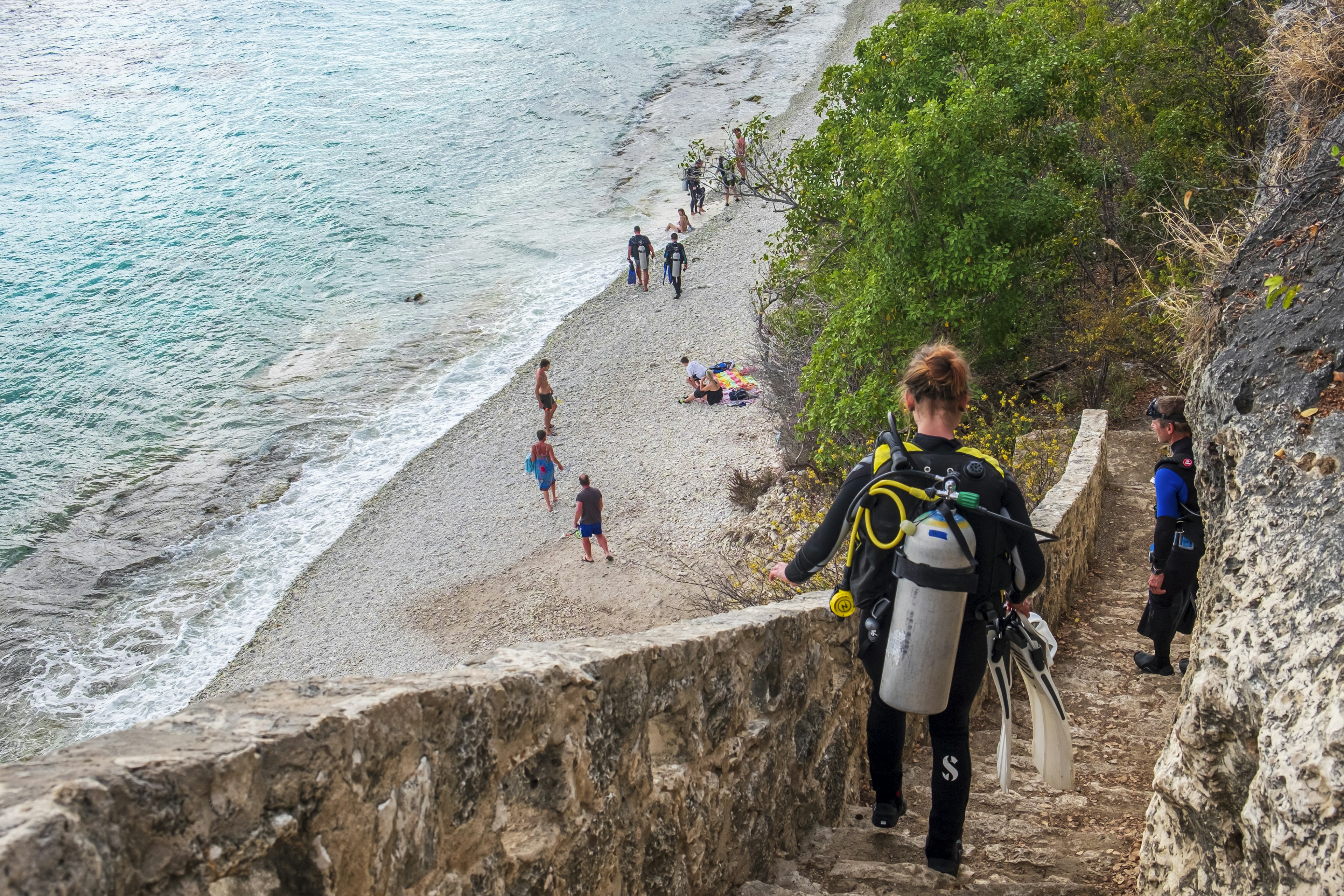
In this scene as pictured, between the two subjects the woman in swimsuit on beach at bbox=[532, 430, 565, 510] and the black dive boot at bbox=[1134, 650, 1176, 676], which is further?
the woman in swimsuit on beach at bbox=[532, 430, 565, 510]

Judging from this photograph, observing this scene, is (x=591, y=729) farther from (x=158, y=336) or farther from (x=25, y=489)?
(x=158, y=336)

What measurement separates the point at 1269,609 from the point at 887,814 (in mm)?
1825

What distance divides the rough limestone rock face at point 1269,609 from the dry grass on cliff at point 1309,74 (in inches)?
200

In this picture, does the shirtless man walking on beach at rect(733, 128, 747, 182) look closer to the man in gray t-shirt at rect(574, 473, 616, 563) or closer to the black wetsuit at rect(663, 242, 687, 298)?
the black wetsuit at rect(663, 242, 687, 298)

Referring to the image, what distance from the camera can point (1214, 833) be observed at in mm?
3055

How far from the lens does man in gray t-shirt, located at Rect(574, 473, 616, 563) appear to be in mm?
16000

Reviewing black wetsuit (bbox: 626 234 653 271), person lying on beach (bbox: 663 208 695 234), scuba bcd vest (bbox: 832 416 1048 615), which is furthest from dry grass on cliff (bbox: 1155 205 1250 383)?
person lying on beach (bbox: 663 208 695 234)

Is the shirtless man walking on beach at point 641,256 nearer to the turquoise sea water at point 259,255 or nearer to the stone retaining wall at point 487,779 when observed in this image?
the turquoise sea water at point 259,255

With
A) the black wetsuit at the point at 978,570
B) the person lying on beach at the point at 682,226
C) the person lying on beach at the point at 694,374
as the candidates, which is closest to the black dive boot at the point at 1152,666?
the black wetsuit at the point at 978,570

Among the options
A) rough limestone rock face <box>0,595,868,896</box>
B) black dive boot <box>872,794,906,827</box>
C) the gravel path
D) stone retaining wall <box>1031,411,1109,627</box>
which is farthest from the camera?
the gravel path

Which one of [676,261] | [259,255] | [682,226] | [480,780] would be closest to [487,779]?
[480,780]

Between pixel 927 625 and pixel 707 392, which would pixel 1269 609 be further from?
pixel 707 392

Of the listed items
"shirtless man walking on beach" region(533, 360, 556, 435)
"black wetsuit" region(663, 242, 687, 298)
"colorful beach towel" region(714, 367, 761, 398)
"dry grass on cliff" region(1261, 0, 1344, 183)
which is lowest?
"shirtless man walking on beach" region(533, 360, 556, 435)

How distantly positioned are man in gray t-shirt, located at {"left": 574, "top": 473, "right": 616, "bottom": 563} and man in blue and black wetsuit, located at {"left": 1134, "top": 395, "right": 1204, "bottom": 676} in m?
10.8
